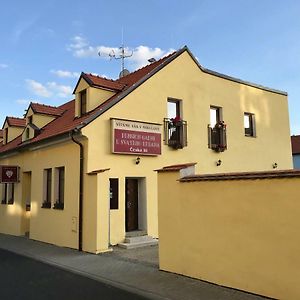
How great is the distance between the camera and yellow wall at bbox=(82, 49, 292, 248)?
42.2 feet

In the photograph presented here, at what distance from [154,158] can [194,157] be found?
213 cm

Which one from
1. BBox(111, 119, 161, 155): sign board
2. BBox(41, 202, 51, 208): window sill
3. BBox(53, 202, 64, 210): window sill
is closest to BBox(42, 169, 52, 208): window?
BBox(41, 202, 51, 208): window sill

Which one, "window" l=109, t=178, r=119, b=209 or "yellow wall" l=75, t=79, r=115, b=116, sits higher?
"yellow wall" l=75, t=79, r=115, b=116

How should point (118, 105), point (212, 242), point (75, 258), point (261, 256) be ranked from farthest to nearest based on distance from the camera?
point (118, 105)
point (75, 258)
point (212, 242)
point (261, 256)

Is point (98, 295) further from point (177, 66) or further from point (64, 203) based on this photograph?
point (177, 66)

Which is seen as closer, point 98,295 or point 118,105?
point 98,295

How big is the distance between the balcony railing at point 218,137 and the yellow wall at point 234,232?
746 cm

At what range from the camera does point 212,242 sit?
309 inches

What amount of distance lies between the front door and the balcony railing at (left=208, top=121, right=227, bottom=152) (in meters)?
4.10

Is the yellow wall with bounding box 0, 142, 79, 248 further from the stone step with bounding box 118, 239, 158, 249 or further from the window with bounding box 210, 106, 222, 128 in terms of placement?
the window with bounding box 210, 106, 222, 128

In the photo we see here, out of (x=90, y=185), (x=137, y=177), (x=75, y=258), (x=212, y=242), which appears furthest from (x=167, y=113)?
(x=212, y=242)

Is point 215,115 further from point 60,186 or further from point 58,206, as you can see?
point 58,206

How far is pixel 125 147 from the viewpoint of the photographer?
13.1 m

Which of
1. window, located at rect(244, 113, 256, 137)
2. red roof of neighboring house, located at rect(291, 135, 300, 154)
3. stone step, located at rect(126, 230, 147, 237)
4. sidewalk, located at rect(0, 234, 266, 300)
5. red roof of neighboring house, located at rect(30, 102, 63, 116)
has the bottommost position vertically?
sidewalk, located at rect(0, 234, 266, 300)
